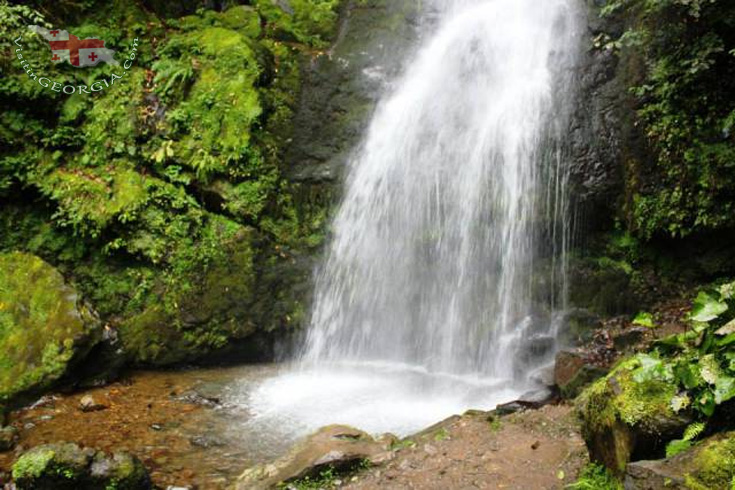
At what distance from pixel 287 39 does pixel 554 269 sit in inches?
251

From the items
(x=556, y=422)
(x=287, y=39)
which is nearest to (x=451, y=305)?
(x=556, y=422)

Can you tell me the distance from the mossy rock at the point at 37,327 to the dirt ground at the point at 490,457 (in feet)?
13.9

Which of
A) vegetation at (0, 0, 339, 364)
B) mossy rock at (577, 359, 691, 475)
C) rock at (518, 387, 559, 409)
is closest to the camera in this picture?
mossy rock at (577, 359, 691, 475)

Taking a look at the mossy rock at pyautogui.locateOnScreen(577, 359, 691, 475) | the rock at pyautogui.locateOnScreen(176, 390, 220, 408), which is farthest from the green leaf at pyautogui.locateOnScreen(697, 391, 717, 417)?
the rock at pyautogui.locateOnScreen(176, 390, 220, 408)

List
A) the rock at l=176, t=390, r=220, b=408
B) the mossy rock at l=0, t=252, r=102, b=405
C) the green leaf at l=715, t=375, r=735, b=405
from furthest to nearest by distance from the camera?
the rock at l=176, t=390, r=220, b=408 < the mossy rock at l=0, t=252, r=102, b=405 < the green leaf at l=715, t=375, r=735, b=405

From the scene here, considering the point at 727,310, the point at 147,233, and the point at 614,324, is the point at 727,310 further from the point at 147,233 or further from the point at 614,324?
the point at 147,233

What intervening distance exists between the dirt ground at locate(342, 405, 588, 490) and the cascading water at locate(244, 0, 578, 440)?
1258 millimetres

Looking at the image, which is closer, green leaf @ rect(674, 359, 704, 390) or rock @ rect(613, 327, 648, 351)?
green leaf @ rect(674, 359, 704, 390)

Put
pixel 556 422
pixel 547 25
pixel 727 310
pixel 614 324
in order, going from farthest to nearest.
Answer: pixel 547 25 → pixel 614 324 → pixel 556 422 → pixel 727 310

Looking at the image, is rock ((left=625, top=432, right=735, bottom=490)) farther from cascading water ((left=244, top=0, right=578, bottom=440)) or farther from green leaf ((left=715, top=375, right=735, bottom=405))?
cascading water ((left=244, top=0, right=578, bottom=440))

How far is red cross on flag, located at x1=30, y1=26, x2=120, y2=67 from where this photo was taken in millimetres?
8250

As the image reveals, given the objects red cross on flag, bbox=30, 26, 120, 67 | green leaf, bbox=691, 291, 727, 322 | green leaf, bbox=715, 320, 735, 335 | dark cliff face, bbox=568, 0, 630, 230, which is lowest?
green leaf, bbox=715, 320, 735, 335

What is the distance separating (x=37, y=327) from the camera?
21.6 ft

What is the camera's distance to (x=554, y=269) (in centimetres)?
727
